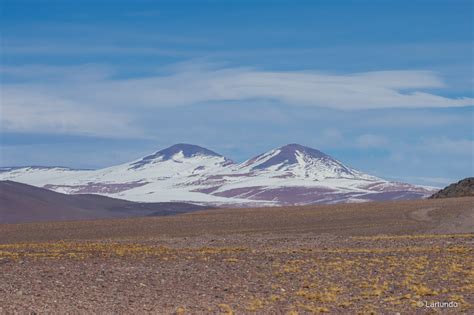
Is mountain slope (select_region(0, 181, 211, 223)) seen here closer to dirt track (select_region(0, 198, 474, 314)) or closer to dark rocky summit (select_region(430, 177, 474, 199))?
dark rocky summit (select_region(430, 177, 474, 199))

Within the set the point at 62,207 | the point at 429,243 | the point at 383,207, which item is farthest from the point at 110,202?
the point at 429,243

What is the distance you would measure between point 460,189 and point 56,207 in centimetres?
5137

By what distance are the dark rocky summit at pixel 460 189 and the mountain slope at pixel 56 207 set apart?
42964 mm

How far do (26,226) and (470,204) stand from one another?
3044 cm

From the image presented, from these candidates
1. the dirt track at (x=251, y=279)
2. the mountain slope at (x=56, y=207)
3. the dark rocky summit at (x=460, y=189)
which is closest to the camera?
the dirt track at (x=251, y=279)

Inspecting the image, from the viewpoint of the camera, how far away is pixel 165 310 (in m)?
16.6

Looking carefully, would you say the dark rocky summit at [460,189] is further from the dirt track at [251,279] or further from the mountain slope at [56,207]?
the mountain slope at [56,207]

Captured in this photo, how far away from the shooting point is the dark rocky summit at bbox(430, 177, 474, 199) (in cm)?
7662

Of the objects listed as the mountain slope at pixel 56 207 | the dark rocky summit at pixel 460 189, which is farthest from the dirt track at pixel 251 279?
the mountain slope at pixel 56 207

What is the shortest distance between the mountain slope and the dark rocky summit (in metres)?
43.0

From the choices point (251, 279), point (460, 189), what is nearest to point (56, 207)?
point (460, 189)

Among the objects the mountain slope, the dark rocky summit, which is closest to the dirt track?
the dark rocky summit

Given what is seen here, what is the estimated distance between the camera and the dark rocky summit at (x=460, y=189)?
76625 mm

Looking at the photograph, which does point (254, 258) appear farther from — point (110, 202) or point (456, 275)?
point (110, 202)
